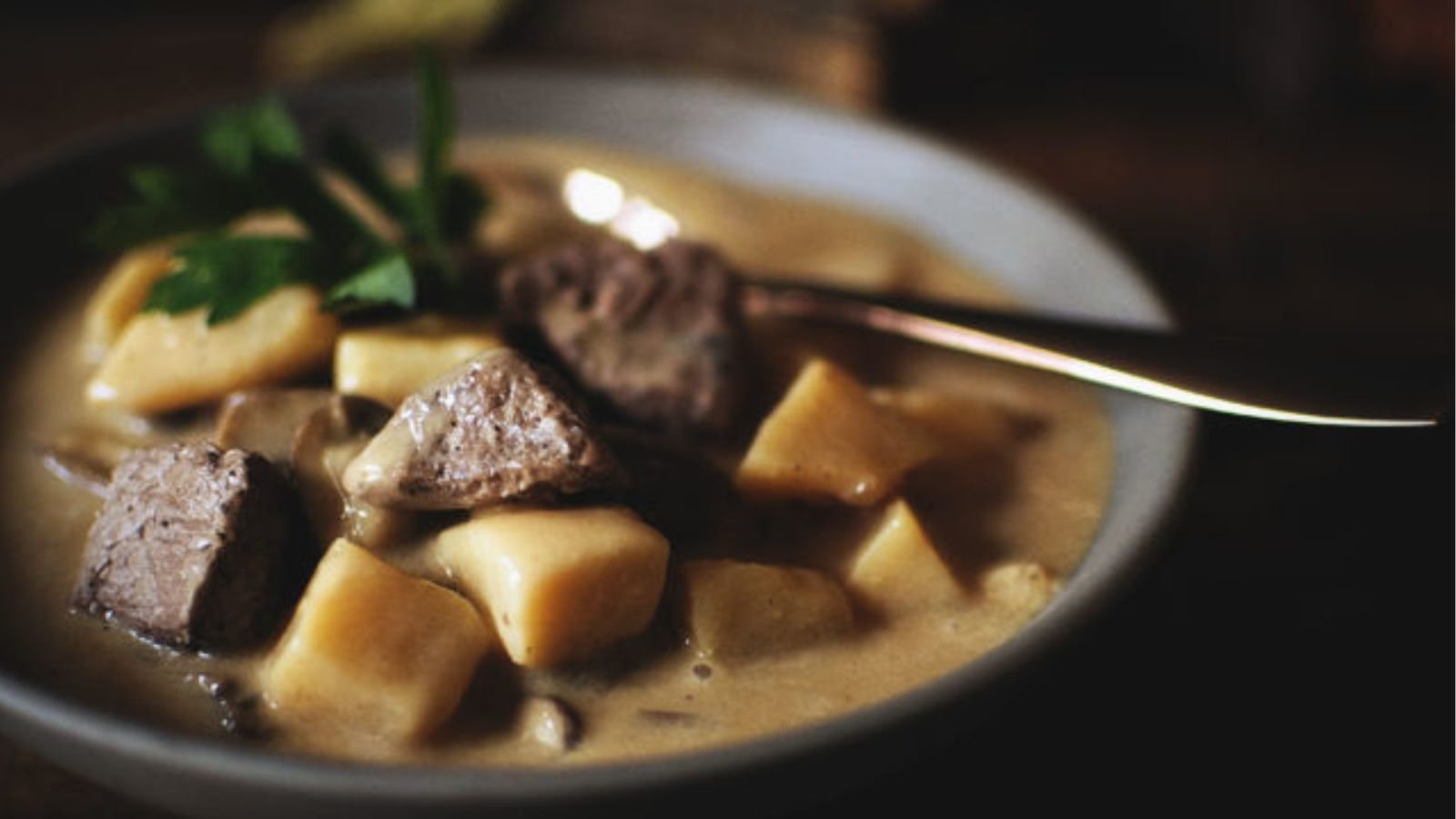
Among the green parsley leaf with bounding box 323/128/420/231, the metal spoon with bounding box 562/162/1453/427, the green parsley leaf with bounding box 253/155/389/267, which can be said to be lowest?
the green parsley leaf with bounding box 253/155/389/267

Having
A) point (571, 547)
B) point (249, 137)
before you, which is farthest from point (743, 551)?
point (249, 137)

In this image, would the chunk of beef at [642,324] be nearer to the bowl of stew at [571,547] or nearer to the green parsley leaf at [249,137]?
the bowl of stew at [571,547]

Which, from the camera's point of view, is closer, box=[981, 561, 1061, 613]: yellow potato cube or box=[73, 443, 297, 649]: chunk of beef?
box=[73, 443, 297, 649]: chunk of beef

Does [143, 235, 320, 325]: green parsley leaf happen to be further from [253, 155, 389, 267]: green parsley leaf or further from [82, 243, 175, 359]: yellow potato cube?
[82, 243, 175, 359]: yellow potato cube

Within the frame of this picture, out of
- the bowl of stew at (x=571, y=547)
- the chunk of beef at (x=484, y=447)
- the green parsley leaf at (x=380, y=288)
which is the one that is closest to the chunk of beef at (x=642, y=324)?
the bowl of stew at (x=571, y=547)

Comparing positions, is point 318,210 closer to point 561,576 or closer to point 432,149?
point 432,149

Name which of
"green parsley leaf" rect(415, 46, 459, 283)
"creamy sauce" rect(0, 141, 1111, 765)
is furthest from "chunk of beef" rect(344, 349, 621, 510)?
"green parsley leaf" rect(415, 46, 459, 283)
